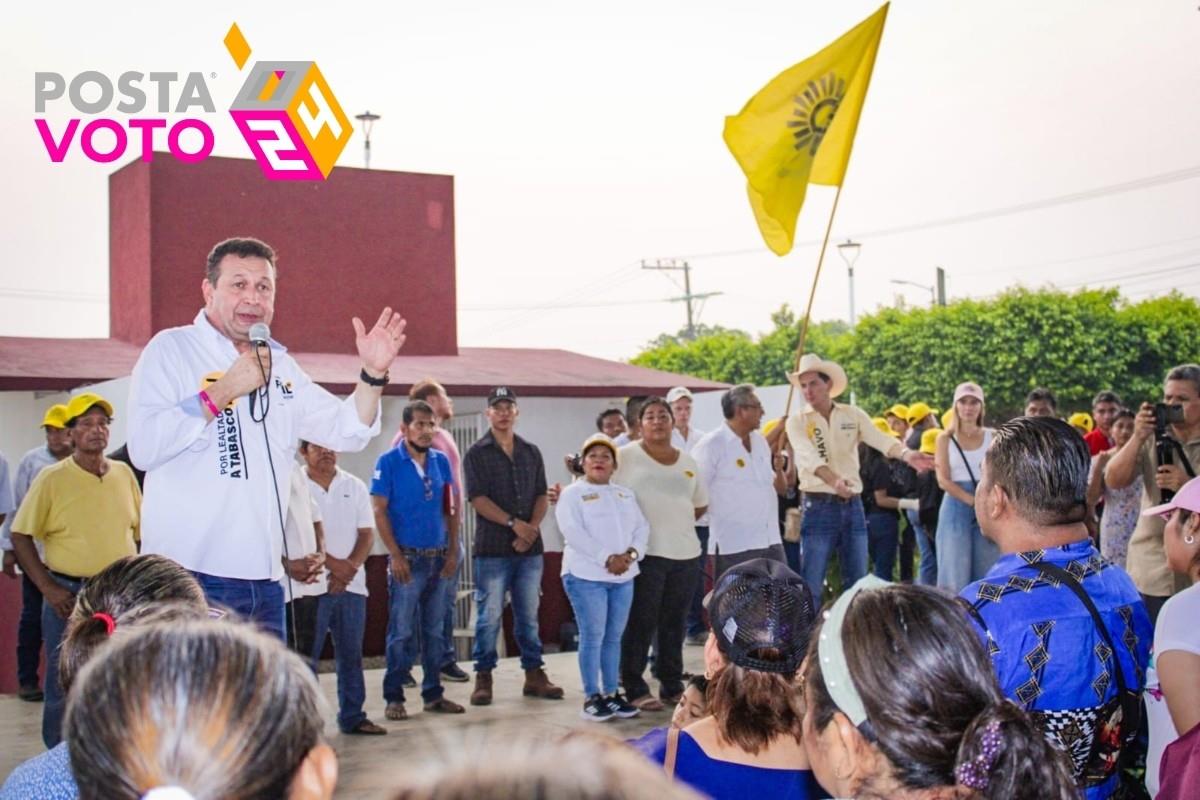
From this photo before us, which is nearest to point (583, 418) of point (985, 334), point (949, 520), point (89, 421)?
point (949, 520)

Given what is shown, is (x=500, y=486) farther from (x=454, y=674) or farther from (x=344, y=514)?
(x=454, y=674)

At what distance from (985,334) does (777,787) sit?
2636 centimetres

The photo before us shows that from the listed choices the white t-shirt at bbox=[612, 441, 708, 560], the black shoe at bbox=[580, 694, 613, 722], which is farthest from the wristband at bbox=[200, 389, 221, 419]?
the white t-shirt at bbox=[612, 441, 708, 560]

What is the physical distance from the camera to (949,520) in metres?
9.73

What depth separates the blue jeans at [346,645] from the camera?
300 inches

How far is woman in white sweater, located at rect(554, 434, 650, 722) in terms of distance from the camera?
8086 mm

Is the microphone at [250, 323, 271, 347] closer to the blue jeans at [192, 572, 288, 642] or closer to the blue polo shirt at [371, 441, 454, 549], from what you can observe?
the blue jeans at [192, 572, 288, 642]

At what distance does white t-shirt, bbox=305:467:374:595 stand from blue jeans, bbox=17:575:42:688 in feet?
7.40

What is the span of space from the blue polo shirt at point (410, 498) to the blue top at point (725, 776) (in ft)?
17.9

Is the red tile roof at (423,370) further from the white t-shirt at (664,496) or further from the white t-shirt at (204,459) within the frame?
the white t-shirt at (204,459)

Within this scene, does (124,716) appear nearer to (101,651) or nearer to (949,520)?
(101,651)

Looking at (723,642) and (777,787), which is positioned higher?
(723,642)

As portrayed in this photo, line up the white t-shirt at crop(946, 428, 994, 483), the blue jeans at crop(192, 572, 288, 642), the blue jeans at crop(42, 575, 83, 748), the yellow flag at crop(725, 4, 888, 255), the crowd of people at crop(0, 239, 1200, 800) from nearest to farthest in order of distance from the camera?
the crowd of people at crop(0, 239, 1200, 800), the blue jeans at crop(192, 572, 288, 642), the blue jeans at crop(42, 575, 83, 748), the yellow flag at crop(725, 4, 888, 255), the white t-shirt at crop(946, 428, 994, 483)

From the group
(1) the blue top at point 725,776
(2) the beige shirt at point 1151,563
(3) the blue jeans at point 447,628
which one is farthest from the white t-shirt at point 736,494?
(1) the blue top at point 725,776
